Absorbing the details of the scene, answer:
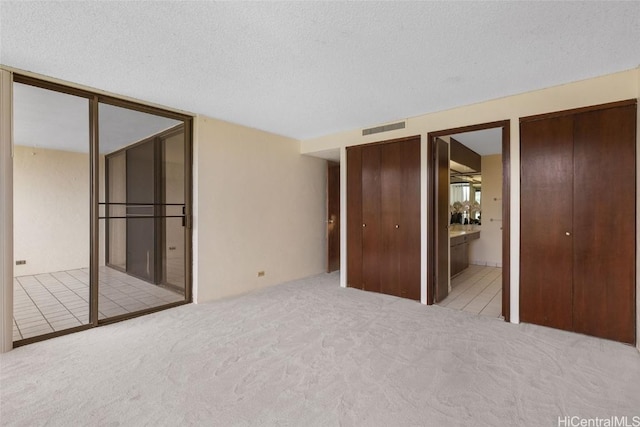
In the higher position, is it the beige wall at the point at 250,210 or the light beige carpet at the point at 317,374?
the beige wall at the point at 250,210

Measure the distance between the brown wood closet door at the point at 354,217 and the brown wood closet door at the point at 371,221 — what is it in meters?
0.08

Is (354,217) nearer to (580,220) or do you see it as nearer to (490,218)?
(580,220)

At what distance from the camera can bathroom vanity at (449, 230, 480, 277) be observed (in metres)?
5.53

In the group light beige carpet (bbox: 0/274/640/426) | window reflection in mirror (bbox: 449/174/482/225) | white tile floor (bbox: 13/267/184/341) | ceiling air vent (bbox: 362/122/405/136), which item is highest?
ceiling air vent (bbox: 362/122/405/136)

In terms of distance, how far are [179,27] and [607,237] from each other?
422 cm

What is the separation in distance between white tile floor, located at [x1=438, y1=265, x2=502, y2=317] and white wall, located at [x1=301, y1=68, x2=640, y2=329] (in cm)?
46

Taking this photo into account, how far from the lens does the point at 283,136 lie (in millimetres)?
5289

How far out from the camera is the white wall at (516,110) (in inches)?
113

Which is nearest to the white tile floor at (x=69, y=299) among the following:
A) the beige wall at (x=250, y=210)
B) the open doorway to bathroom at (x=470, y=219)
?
the beige wall at (x=250, y=210)

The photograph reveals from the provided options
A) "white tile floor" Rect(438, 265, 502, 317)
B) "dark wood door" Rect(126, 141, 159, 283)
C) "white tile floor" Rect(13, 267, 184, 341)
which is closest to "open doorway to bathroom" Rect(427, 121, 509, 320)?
"white tile floor" Rect(438, 265, 502, 317)

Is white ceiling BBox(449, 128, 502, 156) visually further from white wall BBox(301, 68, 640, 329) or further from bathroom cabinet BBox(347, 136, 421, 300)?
bathroom cabinet BBox(347, 136, 421, 300)

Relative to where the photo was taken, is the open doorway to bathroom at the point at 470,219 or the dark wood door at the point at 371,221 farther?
the dark wood door at the point at 371,221

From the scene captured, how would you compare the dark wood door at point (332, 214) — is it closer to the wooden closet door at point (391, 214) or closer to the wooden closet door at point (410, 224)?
the wooden closet door at point (391, 214)

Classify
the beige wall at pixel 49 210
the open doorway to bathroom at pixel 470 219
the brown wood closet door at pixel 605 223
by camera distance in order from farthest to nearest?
the beige wall at pixel 49 210, the open doorway to bathroom at pixel 470 219, the brown wood closet door at pixel 605 223
